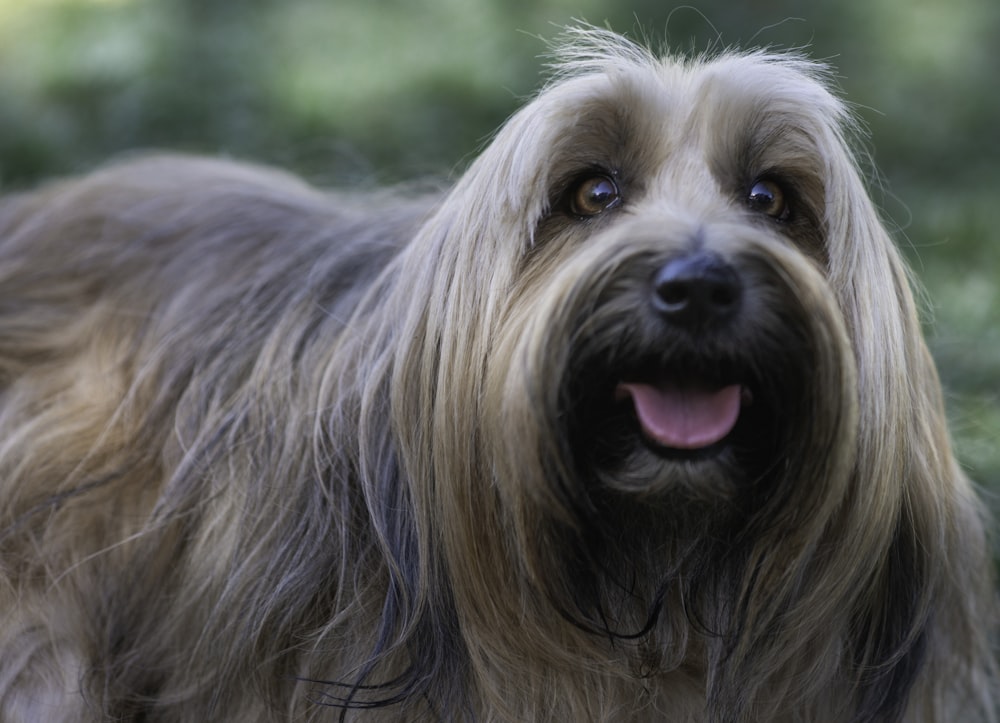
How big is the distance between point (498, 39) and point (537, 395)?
4476 mm

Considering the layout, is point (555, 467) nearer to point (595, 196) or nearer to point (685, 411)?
point (685, 411)

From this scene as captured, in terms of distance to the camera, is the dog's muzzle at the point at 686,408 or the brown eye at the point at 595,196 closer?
the dog's muzzle at the point at 686,408

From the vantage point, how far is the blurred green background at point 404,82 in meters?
5.37

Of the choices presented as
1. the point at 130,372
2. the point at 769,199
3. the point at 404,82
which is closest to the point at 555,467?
the point at 769,199

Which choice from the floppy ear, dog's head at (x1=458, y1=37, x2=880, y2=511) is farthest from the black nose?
the floppy ear

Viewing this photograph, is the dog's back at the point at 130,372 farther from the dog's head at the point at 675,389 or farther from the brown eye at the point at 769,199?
the brown eye at the point at 769,199

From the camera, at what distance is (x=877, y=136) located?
607 cm

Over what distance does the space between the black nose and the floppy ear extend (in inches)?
12.7

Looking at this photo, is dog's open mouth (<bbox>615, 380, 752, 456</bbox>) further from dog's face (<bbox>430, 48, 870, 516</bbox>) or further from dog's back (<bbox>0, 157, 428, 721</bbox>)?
dog's back (<bbox>0, 157, 428, 721</bbox>)

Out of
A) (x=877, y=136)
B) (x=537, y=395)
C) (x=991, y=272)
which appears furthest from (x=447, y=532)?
(x=877, y=136)

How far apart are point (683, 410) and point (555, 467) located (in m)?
0.21

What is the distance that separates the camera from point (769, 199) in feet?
7.71

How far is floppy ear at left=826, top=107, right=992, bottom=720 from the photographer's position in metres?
2.23

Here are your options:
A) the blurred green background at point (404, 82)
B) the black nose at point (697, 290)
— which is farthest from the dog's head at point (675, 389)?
the blurred green background at point (404, 82)
